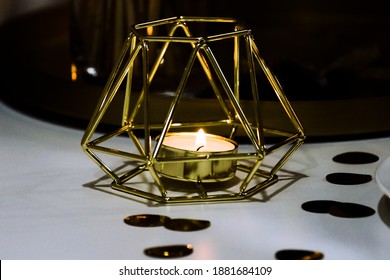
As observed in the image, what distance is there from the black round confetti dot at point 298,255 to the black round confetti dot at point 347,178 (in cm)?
12

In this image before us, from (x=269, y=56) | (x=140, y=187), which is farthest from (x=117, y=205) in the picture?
(x=269, y=56)

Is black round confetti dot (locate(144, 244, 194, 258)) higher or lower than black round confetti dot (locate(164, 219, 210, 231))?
lower

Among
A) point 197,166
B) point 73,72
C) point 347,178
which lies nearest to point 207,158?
point 197,166

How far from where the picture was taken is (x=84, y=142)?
1.61 feet

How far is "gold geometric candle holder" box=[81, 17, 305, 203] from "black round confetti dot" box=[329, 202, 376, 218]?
5 cm

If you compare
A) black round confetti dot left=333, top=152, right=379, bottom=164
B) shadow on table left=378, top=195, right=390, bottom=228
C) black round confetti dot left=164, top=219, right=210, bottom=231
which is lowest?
black round confetti dot left=164, top=219, right=210, bottom=231

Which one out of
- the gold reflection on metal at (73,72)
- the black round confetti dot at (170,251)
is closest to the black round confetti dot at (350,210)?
the black round confetti dot at (170,251)

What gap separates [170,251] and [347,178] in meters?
0.18

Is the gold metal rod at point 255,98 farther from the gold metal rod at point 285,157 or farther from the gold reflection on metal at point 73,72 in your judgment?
the gold reflection on metal at point 73,72

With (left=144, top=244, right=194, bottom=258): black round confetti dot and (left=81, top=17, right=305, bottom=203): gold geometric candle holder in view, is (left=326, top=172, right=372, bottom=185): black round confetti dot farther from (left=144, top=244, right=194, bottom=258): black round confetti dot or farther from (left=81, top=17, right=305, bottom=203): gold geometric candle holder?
(left=144, top=244, right=194, bottom=258): black round confetti dot

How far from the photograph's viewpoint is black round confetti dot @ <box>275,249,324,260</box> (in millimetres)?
426

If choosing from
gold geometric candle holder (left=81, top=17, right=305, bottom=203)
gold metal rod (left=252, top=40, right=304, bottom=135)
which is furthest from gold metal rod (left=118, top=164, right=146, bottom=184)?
gold metal rod (left=252, top=40, right=304, bottom=135)

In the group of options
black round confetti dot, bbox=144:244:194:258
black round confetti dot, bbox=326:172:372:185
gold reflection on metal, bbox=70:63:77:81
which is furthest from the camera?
gold reflection on metal, bbox=70:63:77:81

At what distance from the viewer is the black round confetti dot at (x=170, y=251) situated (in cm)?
42
